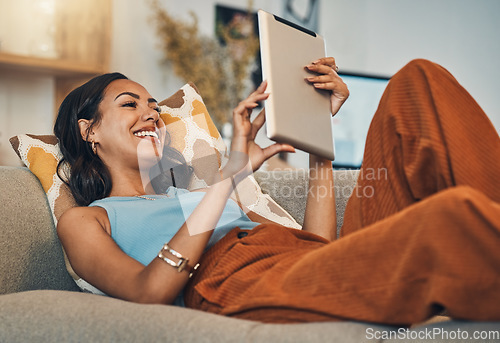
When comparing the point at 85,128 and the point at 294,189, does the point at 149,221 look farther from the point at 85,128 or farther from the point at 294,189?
the point at 294,189

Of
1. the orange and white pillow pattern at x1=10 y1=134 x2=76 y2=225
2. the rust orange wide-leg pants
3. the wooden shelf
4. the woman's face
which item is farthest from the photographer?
the wooden shelf

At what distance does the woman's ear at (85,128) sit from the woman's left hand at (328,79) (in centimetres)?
60

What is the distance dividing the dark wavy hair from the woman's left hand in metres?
0.48

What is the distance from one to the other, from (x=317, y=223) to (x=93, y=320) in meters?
0.71

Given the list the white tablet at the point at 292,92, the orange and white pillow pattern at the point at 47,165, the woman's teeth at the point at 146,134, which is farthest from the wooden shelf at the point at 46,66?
the white tablet at the point at 292,92

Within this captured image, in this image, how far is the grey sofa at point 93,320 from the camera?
0.66 metres

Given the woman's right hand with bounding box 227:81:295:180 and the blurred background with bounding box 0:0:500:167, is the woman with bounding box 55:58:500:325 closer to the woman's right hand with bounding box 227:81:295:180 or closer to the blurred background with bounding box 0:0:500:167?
the woman's right hand with bounding box 227:81:295:180

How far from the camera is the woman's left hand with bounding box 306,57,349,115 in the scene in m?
1.16

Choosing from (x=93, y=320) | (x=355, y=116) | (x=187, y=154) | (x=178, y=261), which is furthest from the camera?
(x=355, y=116)

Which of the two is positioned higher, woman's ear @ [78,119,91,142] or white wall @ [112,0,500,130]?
white wall @ [112,0,500,130]

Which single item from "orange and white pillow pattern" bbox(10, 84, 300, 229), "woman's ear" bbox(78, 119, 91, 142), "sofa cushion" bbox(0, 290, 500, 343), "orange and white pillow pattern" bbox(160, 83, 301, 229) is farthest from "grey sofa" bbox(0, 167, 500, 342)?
"orange and white pillow pattern" bbox(160, 83, 301, 229)

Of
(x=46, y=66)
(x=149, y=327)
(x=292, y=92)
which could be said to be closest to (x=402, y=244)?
(x=149, y=327)

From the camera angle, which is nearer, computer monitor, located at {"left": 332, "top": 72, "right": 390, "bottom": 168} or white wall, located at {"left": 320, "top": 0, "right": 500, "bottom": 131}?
computer monitor, located at {"left": 332, "top": 72, "right": 390, "bottom": 168}

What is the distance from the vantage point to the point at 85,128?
1387mm
